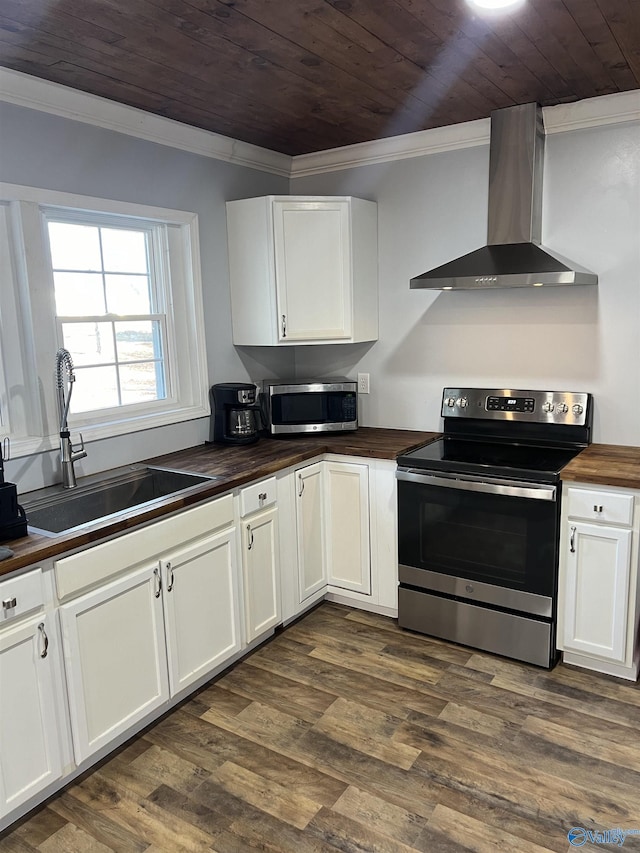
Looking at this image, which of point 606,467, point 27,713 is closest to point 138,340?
point 27,713

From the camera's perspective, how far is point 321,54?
222 centimetres

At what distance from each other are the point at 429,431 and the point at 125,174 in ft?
6.45

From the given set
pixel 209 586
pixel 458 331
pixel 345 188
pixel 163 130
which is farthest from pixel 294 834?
pixel 345 188

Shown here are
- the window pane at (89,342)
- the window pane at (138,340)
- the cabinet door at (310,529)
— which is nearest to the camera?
the window pane at (89,342)

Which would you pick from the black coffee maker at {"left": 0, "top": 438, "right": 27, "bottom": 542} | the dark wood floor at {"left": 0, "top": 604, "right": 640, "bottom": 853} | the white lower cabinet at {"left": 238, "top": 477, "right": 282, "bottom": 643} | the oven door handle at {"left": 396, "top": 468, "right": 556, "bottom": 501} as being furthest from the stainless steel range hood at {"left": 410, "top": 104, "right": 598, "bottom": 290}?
the black coffee maker at {"left": 0, "top": 438, "right": 27, "bottom": 542}

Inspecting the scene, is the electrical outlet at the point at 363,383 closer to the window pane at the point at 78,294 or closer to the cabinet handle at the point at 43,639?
the window pane at the point at 78,294

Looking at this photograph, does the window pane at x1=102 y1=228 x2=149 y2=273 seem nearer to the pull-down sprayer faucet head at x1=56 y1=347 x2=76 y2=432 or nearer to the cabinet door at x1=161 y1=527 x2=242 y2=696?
the pull-down sprayer faucet head at x1=56 y1=347 x2=76 y2=432

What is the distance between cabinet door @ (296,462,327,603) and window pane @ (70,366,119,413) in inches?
37.0

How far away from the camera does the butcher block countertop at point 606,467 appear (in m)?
2.48

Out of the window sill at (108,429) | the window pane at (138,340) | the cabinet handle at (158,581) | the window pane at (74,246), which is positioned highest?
the window pane at (74,246)

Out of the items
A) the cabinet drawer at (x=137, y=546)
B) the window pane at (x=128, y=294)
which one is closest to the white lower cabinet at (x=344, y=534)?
the cabinet drawer at (x=137, y=546)

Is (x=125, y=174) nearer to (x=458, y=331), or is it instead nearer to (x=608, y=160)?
(x=458, y=331)

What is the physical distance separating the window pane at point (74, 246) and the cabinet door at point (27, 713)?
1495 millimetres

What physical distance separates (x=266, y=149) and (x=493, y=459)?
2.05 m
